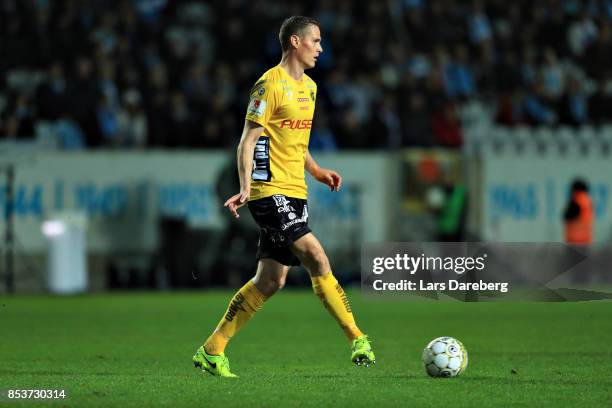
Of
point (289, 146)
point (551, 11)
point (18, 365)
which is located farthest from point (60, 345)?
point (551, 11)

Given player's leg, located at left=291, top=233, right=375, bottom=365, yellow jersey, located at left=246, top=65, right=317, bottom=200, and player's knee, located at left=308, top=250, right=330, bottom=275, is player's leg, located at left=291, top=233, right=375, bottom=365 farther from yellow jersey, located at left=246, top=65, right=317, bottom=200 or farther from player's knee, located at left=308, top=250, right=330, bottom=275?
yellow jersey, located at left=246, top=65, right=317, bottom=200

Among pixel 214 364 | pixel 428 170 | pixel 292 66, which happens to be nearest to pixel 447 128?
pixel 428 170

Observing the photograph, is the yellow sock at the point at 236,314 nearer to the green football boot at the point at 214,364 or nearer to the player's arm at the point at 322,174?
the green football boot at the point at 214,364

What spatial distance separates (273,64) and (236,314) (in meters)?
12.3

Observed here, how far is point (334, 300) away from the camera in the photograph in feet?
29.2

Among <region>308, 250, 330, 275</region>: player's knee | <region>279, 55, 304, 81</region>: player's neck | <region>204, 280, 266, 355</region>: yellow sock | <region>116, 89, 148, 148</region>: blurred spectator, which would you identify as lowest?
<region>204, 280, 266, 355</region>: yellow sock

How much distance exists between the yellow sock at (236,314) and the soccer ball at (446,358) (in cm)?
114

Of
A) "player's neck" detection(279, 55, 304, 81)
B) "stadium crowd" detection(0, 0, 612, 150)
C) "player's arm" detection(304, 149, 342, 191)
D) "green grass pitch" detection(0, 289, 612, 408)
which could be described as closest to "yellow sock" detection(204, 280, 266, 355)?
"green grass pitch" detection(0, 289, 612, 408)

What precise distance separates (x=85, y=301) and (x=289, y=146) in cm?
960

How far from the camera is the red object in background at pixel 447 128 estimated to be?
2112cm

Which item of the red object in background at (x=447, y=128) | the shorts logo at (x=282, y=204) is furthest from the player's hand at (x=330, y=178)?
the red object in background at (x=447, y=128)

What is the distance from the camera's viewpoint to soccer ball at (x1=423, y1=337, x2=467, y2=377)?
8.72 meters

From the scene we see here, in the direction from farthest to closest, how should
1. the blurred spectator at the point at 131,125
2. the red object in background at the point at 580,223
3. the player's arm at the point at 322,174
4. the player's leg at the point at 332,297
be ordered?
the blurred spectator at the point at 131,125
the red object in background at the point at 580,223
the player's arm at the point at 322,174
the player's leg at the point at 332,297

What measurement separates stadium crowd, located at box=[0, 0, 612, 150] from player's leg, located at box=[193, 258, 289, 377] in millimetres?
11112
